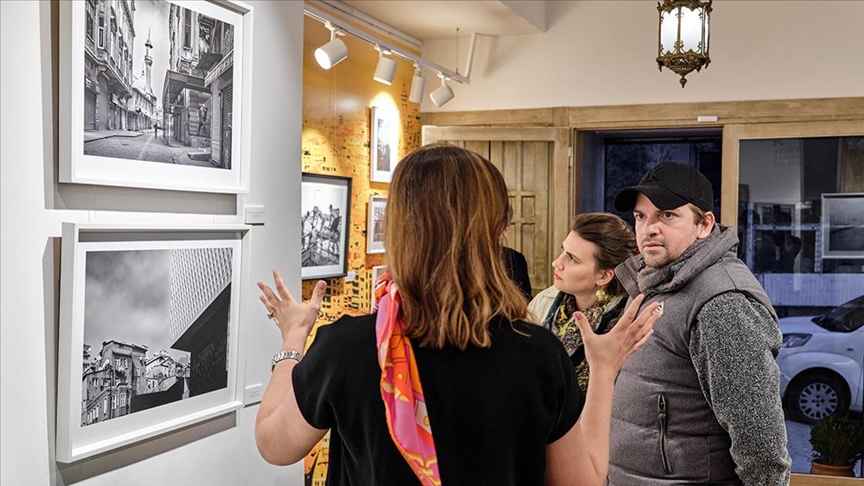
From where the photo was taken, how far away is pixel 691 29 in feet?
15.1

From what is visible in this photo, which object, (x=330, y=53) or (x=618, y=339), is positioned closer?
(x=618, y=339)

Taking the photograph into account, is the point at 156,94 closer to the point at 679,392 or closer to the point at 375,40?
the point at 679,392

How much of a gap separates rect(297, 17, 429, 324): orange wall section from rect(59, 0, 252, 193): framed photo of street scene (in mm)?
1965

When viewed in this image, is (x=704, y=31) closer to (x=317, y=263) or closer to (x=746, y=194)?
(x=746, y=194)

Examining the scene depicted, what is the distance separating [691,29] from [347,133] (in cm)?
197

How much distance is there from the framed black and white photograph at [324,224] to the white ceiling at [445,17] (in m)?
1.07

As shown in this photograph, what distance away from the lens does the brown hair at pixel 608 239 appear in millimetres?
2840

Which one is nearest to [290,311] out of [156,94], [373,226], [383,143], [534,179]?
[156,94]

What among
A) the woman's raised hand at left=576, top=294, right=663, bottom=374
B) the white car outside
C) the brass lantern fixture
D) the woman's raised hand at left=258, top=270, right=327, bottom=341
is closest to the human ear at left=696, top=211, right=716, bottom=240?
the woman's raised hand at left=576, top=294, right=663, bottom=374

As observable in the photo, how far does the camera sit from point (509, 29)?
5914mm

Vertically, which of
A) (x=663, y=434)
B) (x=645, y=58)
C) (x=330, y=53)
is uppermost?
(x=645, y=58)

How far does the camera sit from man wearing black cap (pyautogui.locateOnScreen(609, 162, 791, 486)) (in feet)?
7.11

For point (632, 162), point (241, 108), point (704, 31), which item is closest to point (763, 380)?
point (241, 108)

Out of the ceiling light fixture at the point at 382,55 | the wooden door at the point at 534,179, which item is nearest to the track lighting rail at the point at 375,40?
the ceiling light fixture at the point at 382,55
